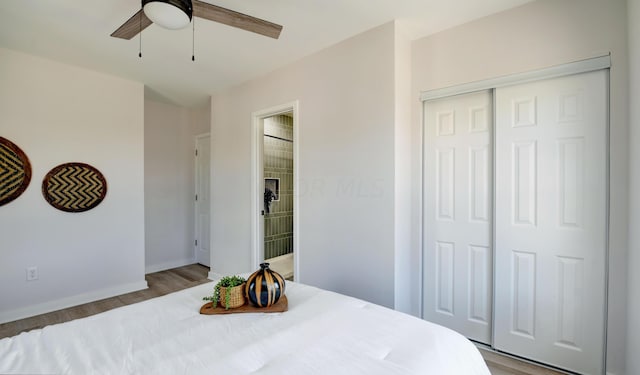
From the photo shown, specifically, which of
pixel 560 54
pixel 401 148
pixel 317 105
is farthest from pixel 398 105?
pixel 560 54

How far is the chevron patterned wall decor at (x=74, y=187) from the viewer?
299 cm

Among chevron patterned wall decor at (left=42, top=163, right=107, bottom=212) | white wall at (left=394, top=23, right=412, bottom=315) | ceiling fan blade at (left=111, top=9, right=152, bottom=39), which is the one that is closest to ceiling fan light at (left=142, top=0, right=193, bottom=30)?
ceiling fan blade at (left=111, top=9, right=152, bottom=39)

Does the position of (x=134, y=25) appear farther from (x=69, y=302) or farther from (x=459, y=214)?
(x=69, y=302)

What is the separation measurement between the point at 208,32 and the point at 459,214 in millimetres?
2480

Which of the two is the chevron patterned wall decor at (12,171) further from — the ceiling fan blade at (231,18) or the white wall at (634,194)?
the white wall at (634,194)

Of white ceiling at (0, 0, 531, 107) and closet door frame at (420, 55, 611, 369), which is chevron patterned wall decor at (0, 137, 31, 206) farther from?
closet door frame at (420, 55, 611, 369)

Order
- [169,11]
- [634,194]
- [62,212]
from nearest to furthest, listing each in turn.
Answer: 1. [169,11]
2. [634,194]
3. [62,212]

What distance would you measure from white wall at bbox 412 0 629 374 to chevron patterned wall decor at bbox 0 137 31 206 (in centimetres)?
359

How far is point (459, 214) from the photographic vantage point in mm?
2387

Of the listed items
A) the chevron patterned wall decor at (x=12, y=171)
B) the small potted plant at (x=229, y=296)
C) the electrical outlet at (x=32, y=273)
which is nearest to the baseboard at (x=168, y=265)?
the electrical outlet at (x=32, y=273)

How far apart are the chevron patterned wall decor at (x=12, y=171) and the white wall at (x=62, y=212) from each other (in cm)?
5

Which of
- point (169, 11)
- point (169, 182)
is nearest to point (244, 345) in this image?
point (169, 11)

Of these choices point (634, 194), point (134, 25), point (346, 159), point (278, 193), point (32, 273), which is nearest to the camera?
point (634, 194)

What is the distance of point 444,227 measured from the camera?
8.04 ft
